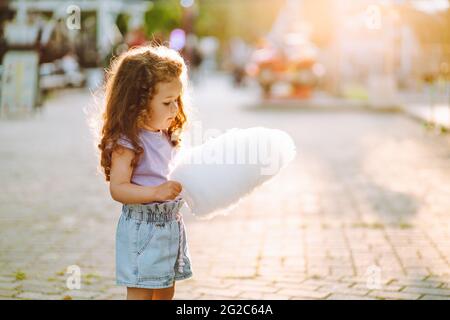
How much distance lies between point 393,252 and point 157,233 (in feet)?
9.21

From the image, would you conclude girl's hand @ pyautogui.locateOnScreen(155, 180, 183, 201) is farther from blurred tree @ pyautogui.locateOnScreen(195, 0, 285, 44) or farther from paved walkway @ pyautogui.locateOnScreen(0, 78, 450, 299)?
blurred tree @ pyautogui.locateOnScreen(195, 0, 285, 44)

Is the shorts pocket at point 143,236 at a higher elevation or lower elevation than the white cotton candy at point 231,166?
lower

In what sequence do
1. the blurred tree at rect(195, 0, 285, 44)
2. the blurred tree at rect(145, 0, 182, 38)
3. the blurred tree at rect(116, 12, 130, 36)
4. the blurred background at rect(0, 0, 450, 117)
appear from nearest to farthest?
the blurred background at rect(0, 0, 450, 117) → the blurred tree at rect(116, 12, 130, 36) → the blurred tree at rect(145, 0, 182, 38) → the blurred tree at rect(195, 0, 285, 44)

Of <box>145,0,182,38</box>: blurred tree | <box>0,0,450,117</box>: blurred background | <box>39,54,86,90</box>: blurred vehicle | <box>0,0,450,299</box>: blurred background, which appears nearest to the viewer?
<box>0,0,450,299</box>: blurred background

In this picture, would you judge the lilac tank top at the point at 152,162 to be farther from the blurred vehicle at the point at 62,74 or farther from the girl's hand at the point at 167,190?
the blurred vehicle at the point at 62,74

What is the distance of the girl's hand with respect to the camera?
122 inches

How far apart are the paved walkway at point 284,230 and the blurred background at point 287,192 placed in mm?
17

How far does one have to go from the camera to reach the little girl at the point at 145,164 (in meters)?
3.11

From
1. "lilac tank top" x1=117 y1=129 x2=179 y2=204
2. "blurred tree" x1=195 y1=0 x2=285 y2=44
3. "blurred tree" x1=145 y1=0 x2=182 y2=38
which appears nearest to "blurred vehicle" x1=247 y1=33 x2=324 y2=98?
"lilac tank top" x1=117 y1=129 x2=179 y2=204

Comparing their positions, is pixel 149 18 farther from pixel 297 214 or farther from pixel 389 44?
pixel 297 214

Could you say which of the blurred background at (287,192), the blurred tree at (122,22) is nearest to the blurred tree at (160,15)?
the blurred tree at (122,22)

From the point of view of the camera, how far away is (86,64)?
30625 millimetres

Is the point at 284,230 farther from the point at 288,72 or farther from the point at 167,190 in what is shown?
the point at 288,72

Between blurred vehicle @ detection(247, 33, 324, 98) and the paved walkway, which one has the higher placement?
the paved walkway
